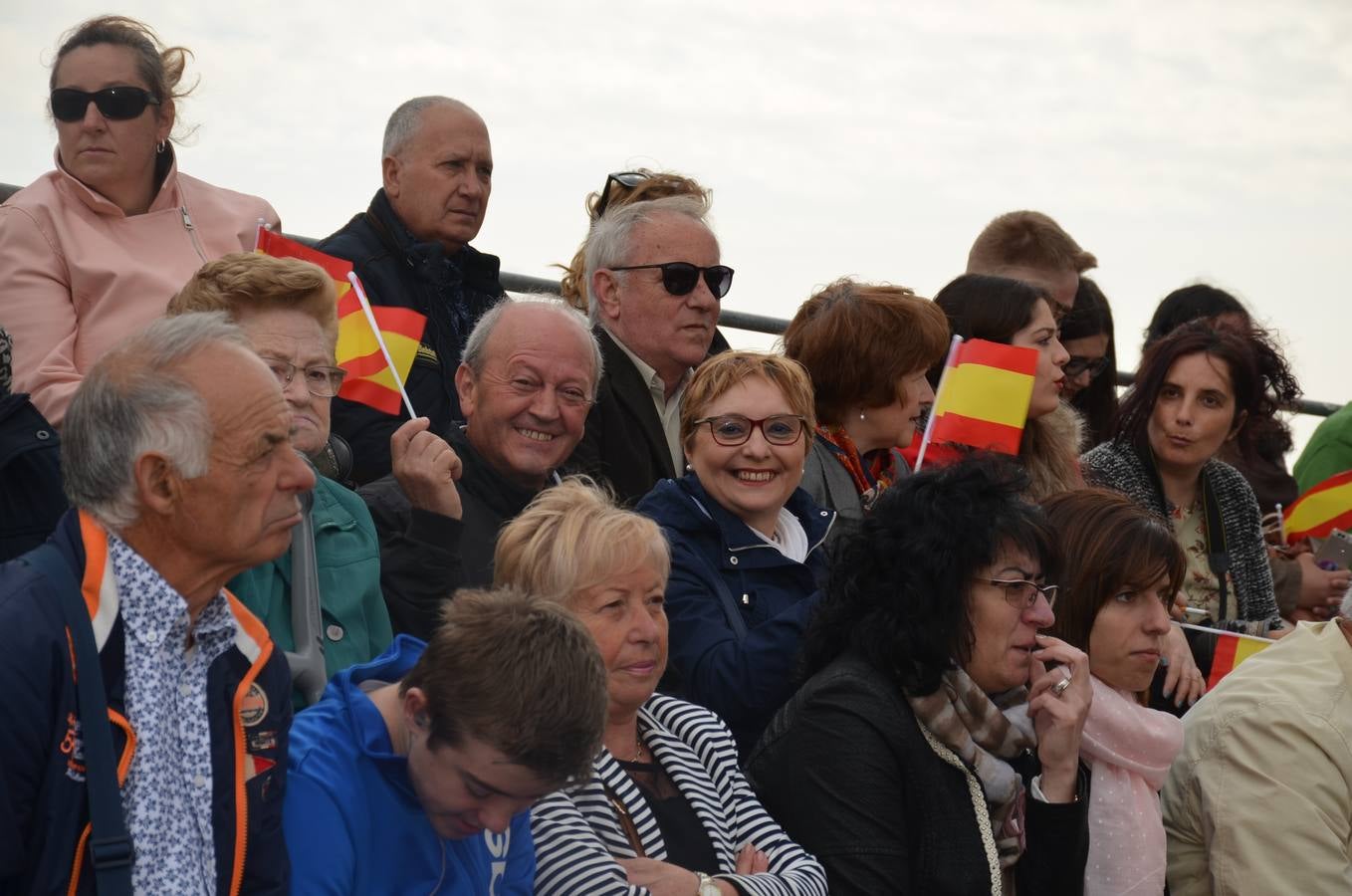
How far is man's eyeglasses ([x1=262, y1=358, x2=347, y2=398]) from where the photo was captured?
440 cm

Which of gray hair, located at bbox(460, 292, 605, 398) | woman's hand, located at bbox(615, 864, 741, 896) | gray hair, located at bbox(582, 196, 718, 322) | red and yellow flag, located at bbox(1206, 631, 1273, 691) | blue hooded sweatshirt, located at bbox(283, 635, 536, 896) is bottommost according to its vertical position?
woman's hand, located at bbox(615, 864, 741, 896)

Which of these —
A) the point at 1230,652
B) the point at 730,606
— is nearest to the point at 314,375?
the point at 730,606

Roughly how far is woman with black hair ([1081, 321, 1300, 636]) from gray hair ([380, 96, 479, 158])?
2.87 meters

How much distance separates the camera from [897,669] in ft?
14.7

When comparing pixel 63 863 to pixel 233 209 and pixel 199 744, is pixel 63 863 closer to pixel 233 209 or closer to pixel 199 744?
pixel 199 744

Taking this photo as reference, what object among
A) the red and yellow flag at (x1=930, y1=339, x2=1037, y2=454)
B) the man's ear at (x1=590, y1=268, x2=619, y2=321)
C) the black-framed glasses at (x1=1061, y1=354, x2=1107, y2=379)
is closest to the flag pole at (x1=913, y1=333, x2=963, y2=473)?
the red and yellow flag at (x1=930, y1=339, x2=1037, y2=454)

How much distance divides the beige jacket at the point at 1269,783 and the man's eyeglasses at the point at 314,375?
2.59 metres

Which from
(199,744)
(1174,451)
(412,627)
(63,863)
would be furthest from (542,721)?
(1174,451)

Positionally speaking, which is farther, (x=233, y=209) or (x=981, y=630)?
(x=233, y=209)

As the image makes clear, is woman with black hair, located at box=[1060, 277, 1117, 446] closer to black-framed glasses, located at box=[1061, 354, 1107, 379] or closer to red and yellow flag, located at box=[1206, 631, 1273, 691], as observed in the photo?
black-framed glasses, located at box=[1061, 354, 1107, 379]

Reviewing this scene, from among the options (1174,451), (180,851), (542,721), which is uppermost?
(1174,451)

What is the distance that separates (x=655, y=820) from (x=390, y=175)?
3.28m

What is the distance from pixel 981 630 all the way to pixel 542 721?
1702mm

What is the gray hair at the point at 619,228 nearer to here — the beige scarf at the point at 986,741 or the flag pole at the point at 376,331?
the flag pole at the point at 376,331
